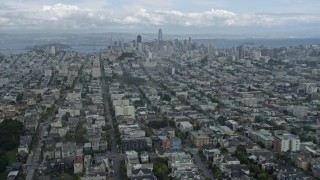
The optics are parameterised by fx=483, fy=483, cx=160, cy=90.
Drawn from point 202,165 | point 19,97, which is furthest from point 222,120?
point 19,97

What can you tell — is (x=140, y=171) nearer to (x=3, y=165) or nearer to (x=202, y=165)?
(x=202, y=165)

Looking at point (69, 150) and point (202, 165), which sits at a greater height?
point (69, 150)

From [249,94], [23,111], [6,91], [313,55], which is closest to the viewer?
[23,111]

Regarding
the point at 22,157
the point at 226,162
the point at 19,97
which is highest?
the point at 226,162

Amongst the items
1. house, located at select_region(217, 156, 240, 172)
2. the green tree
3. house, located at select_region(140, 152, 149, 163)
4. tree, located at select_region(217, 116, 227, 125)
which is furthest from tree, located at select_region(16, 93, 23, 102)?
house, located at select_region(217, 156, 240, 172)

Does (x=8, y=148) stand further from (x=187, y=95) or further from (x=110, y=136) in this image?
(x=187, y=95)

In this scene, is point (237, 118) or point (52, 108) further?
point (52, 108)

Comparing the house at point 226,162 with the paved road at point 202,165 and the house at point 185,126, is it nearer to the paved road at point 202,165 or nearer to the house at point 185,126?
the paved road at point 202,165

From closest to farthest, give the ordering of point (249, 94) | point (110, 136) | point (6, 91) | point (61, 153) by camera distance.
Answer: point (61, 153) < point (110, 136) < point (249, 94) < point (6, 91)

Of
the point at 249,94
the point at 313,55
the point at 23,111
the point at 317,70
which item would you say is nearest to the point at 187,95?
the point at 249,94

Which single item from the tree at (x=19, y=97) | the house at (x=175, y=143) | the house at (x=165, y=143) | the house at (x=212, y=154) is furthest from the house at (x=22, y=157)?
the tree at (x=19, y=97)

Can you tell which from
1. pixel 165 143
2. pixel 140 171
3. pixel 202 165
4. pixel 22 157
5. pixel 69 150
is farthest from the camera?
pixel 165 143
